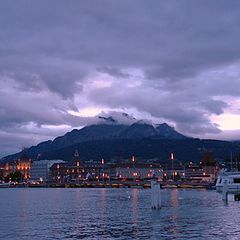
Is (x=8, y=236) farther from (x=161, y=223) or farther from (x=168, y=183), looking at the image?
(x=168, y=183)

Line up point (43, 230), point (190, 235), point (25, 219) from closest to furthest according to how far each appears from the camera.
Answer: point (190, 235), point (43, 230), point (25, 219)

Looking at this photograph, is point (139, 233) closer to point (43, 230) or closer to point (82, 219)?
point (43, 230)

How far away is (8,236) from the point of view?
131ft

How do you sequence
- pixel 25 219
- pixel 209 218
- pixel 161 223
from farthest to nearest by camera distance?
pixel 25 219
pixel 209 218
pixel 161 223

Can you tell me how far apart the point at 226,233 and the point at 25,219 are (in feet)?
78.9

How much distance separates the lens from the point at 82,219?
54.4 m

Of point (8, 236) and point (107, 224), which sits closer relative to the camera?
point (8, 236)

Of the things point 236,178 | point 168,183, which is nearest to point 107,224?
point 236,178

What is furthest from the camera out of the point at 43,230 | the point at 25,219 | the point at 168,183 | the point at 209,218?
the point at 168,183

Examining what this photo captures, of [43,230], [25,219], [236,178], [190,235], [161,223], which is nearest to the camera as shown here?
[190,235]

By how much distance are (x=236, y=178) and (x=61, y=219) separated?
6847 cm

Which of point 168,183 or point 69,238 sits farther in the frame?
point 168,183

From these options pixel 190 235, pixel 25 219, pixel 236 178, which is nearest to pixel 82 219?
pixel 25 219

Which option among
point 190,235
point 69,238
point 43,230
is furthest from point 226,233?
point 43,230
